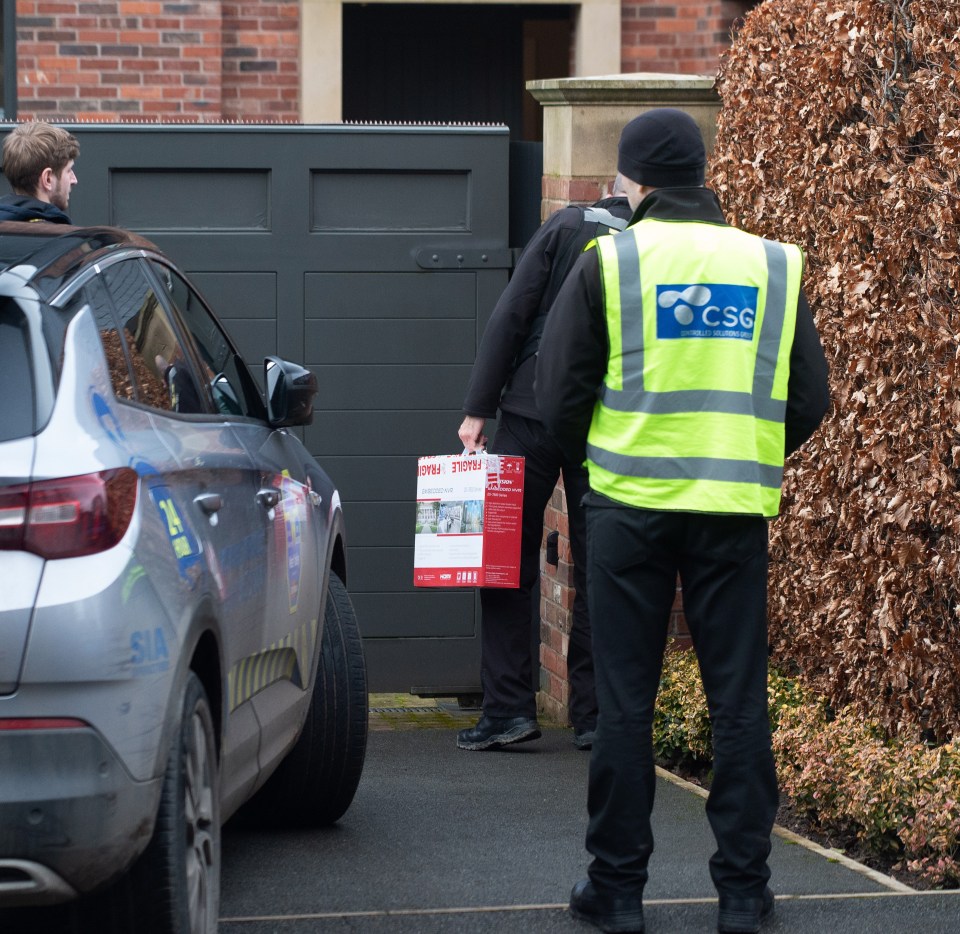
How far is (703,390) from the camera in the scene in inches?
155

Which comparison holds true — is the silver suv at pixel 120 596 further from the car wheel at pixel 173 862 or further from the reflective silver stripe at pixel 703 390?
the reflective silver stripe at pixel 703 390

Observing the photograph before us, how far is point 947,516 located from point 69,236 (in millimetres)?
2382

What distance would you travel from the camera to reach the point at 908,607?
4992mm

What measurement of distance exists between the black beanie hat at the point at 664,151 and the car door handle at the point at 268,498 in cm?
113

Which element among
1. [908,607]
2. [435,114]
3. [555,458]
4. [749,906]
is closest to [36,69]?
[435,114]

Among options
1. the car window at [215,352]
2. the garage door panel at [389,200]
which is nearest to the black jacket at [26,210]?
the car window at [215,352]

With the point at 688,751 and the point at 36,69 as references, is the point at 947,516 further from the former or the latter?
the point at 36,69

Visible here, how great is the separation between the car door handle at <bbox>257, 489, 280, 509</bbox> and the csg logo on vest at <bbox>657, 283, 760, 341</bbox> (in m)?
1.03

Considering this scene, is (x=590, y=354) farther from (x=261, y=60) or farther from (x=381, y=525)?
(x=261, y=60)

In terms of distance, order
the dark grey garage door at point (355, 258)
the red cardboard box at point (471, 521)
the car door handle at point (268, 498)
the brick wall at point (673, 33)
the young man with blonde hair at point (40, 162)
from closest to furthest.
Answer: the car door handle at point (268, 498)
the young man with blonde hair at point (40, 162)
the red cardboard box at point (471, 521)
the dark grey garage door at point (355, 258)
the brick wall at point (673, 33)

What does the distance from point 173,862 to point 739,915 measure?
4.55ft

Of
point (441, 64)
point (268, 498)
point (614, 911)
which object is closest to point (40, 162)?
point (268, 498)

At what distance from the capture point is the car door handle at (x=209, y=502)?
12.0 ft

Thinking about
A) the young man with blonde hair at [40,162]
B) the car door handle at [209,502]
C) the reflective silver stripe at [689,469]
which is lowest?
the car door handle at [209,502]
